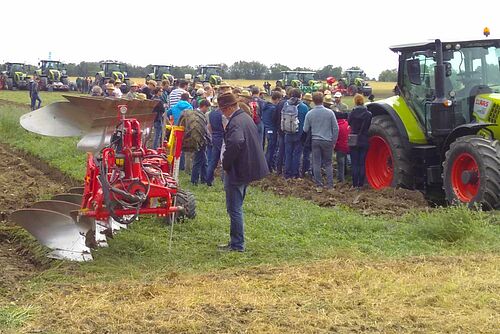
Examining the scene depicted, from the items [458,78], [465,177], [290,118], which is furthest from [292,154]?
[465,177]

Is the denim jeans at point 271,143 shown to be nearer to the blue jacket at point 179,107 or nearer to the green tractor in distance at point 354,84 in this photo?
the blue jacket at point 179,107

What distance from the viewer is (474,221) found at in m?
7.99

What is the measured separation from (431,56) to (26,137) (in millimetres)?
11176

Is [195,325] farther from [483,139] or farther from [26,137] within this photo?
[26,137]

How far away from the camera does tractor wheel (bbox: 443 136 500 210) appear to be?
29.8 ft

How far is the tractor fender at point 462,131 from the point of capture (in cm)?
966

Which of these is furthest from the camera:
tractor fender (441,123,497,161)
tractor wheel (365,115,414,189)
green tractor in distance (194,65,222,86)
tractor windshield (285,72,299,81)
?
tractor windshield (285,72,299,81)

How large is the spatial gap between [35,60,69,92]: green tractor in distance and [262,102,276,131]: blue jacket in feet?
107

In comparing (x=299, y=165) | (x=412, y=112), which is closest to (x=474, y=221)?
(x=412, y=112)

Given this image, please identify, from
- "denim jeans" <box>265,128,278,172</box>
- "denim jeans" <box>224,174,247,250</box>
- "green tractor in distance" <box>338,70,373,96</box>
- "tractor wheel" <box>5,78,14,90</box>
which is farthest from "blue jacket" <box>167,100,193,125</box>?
"tractor wheel" <box>5,78,14,90</box>

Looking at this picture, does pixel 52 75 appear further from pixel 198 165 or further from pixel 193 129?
pixel 193 129

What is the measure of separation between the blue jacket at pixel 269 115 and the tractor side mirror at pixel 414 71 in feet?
10.7

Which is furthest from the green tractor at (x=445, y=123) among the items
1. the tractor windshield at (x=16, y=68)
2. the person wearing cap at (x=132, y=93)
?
the tractor windshield at (x=16, y=68)

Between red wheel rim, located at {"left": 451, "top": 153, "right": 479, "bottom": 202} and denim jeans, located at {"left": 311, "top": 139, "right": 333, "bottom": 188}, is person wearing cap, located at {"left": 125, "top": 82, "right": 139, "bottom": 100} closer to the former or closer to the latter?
denim jeans, located at {"left": 311, "top": 139, "right": 333, "bottom": 188}
